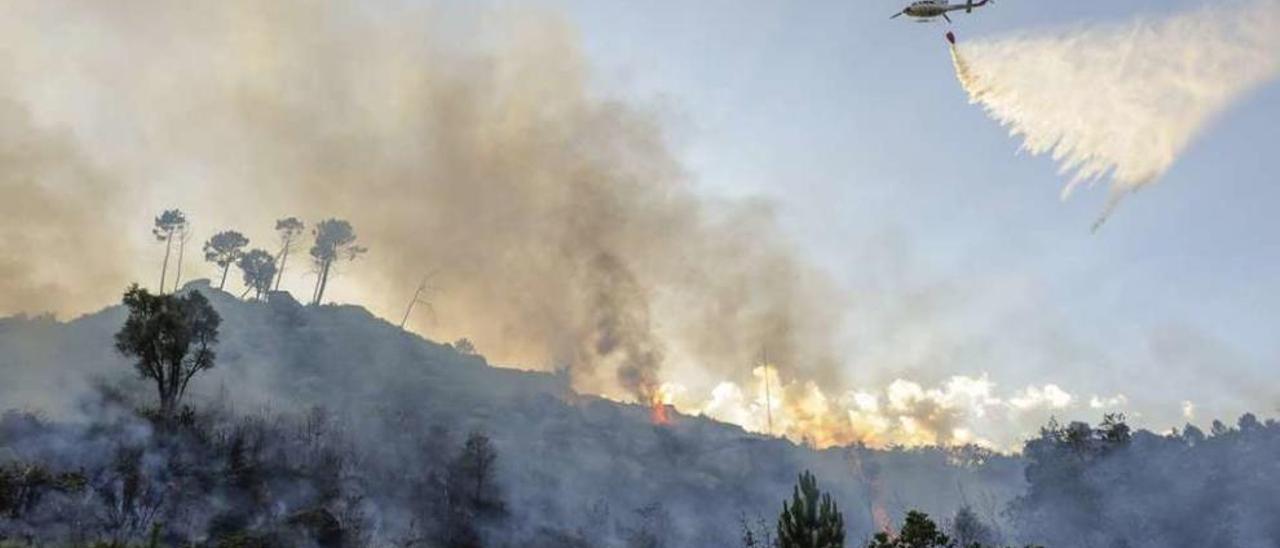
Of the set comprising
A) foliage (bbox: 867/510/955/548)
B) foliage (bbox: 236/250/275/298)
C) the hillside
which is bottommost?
foliage (bbox: 867/510/955/548)

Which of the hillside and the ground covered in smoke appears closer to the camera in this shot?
the ground covered in smoke

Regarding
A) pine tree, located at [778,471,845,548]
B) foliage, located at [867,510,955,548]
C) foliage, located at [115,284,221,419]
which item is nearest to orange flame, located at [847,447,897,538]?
foliage, located at [867,510,955,548]

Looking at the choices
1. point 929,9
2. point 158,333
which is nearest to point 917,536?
point 929,9

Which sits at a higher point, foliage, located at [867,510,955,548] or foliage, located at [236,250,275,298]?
foliage, located at [236,250,275,298]

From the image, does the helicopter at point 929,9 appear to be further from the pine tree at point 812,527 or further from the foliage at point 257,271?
the foliage at point 257,271

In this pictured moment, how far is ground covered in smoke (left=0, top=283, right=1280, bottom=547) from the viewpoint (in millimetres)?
57438

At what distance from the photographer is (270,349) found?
354 ft

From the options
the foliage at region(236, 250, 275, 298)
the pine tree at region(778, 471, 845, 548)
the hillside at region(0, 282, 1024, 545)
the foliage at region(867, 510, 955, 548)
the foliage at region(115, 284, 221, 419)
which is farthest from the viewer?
the foliage at region(236, 250, 275, 298)

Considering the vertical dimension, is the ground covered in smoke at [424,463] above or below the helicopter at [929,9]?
below

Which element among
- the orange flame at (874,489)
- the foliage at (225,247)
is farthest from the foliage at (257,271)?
the orange flame at (874,489)

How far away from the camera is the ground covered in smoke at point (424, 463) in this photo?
57438mm

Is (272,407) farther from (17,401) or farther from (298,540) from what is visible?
(298,540)

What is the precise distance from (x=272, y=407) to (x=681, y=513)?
181ft

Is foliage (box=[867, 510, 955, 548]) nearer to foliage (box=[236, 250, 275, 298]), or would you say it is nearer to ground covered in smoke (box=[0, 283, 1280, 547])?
ground covered in smoke (box=[0, 283, 1280, 547])
